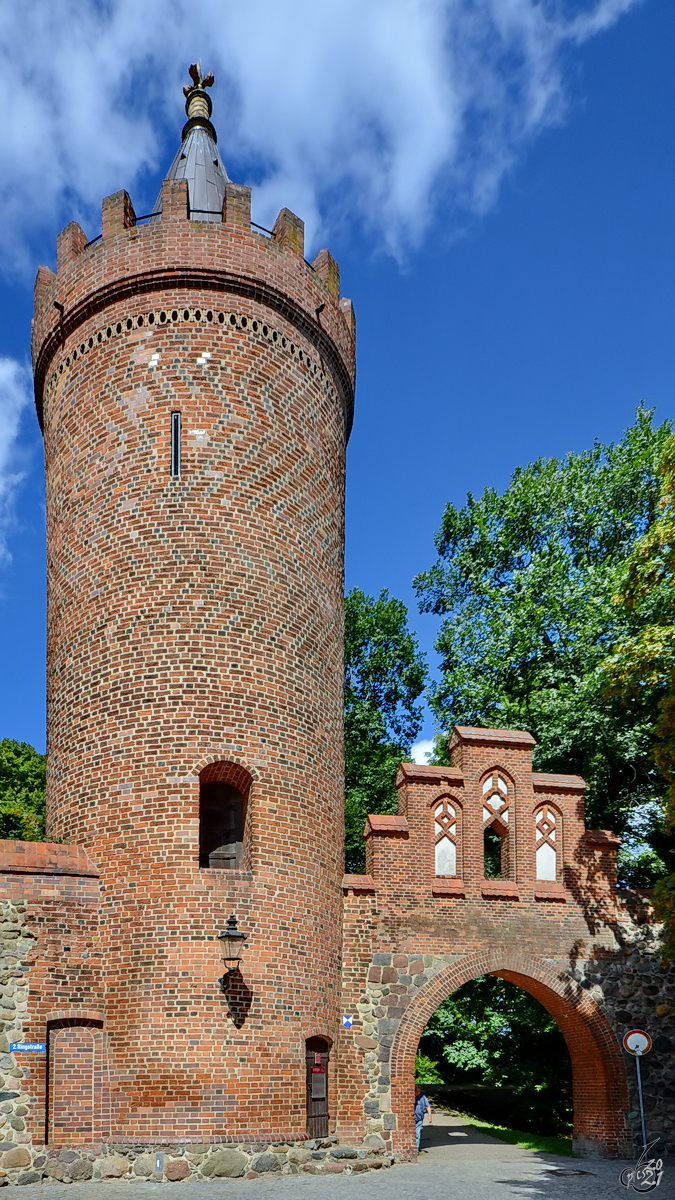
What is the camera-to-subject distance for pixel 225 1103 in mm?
12508

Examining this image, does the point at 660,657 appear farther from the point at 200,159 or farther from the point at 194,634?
the point at 200,159

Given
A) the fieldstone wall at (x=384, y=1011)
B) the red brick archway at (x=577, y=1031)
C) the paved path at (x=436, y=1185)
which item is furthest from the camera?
the red brick archway at (x=577, y=1031)

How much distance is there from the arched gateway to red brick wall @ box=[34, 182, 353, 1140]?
2.84 feet

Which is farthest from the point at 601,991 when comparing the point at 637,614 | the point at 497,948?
the point at 637,614

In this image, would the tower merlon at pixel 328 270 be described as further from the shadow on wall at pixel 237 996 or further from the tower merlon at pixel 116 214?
the shadow on wall at pixel 237 996

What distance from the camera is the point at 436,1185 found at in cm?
1302

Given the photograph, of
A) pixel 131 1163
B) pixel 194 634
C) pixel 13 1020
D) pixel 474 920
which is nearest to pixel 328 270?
pixel 194 634

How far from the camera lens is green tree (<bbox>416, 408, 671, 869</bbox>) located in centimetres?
2050

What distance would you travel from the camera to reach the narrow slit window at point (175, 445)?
1469 centimetres

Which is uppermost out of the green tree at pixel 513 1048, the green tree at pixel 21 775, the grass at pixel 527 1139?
the green tree at pixel 21 775

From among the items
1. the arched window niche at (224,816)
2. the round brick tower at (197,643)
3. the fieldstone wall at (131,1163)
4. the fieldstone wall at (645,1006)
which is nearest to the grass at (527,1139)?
the fieldstone wall at (645,1006)

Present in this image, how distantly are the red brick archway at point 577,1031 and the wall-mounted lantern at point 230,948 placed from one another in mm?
3346

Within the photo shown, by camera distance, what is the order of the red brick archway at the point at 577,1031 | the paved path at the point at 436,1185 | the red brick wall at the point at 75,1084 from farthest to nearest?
the red brick archway at the point at 577,1031 < the red brick wall at the point at 75,1084 < the paved path at the point at 436,1185

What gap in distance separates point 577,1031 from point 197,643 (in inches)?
323
